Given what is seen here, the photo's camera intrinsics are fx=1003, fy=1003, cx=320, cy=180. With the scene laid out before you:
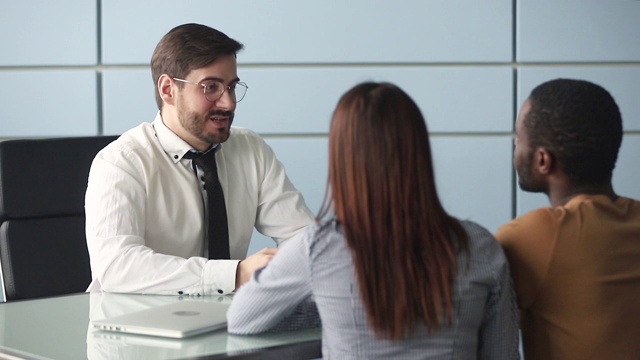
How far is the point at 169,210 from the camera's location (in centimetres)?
259

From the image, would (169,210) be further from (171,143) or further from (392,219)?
(392,219)

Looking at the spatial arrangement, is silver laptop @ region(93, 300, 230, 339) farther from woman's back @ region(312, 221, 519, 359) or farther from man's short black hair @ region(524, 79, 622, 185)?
man's short black hair @ region(524, 79, 622, 185)

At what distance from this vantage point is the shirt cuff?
2.20m

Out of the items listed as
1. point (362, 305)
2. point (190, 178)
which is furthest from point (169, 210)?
point (362, 305)

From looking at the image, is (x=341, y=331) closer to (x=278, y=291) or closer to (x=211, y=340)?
(x=278, y=291)

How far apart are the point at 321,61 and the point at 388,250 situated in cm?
233

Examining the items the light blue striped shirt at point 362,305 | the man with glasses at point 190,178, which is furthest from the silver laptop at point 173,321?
the man with glasses at point 190,178

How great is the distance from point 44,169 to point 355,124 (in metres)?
1.39

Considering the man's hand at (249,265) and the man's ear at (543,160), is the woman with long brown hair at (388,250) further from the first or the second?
the man's hand at (249,265)

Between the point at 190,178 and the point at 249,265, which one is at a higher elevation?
the point at 190,178

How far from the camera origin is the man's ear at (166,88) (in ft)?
8.98

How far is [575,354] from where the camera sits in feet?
5.58

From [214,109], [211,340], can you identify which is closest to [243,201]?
[214,109]

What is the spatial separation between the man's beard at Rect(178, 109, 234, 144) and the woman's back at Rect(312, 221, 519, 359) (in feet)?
3.68
